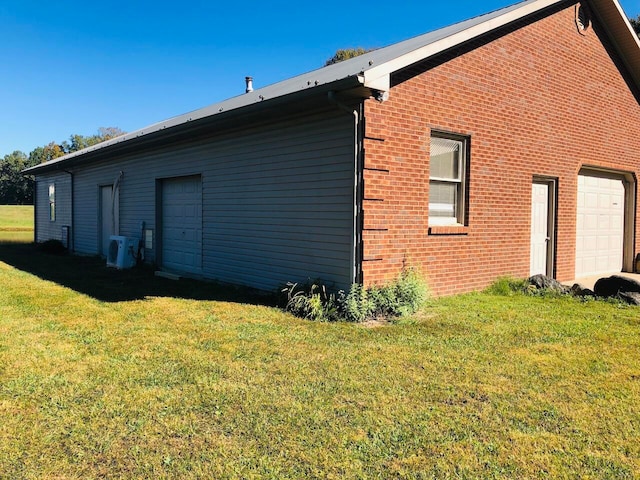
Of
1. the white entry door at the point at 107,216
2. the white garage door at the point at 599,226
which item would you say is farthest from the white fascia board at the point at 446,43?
the white entry door at the point at 107,216

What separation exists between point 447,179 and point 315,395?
521cm

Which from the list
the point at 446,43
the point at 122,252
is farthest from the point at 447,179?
the point at 122,252

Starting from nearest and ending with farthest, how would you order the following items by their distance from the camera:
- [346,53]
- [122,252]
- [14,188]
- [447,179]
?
[447,179]
[122,252]
[346,53]
[14,188]

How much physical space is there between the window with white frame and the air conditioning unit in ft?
26.5

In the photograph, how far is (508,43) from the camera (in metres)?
8.92

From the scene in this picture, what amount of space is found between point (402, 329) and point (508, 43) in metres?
5.91

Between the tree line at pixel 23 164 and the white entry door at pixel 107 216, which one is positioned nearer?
the white entry door at pixel 107 216

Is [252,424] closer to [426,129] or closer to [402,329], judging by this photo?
[402,329]

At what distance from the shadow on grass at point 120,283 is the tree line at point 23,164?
70068mm

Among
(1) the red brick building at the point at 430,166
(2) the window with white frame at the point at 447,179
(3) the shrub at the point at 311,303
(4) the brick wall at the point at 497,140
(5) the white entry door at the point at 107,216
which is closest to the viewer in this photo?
(3) the shrub at the point at 311,303

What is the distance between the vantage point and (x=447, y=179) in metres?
8.18

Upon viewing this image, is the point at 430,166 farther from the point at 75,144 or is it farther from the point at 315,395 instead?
the point at 75,144

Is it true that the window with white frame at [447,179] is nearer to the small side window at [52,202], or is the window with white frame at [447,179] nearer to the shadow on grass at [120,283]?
the shadow on grass at [120,283]

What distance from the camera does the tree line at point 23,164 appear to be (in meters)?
79.8
